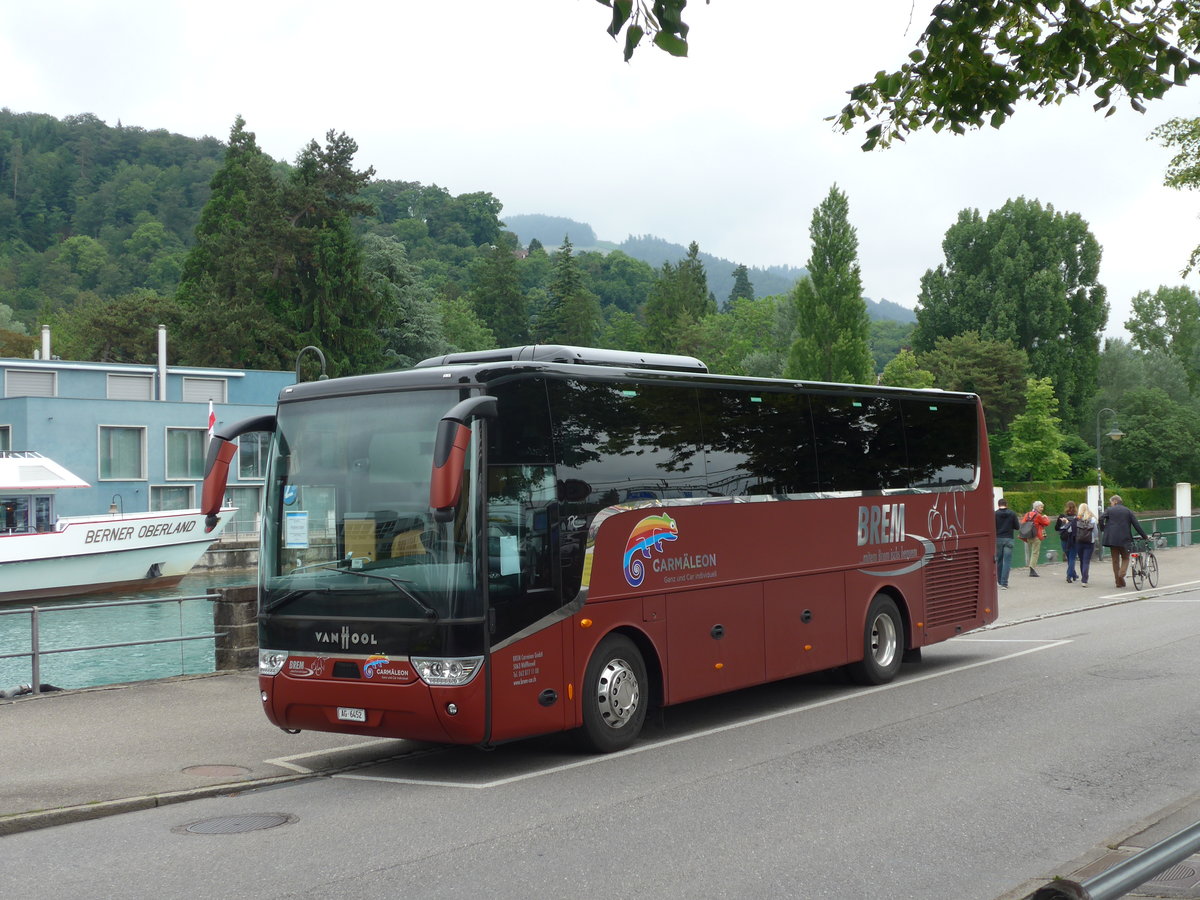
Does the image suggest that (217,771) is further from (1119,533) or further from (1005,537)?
(1119,533)

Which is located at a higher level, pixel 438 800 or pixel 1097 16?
pixel 1097 16

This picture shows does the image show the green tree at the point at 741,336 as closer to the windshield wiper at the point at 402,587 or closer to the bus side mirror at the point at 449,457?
the windshield wiper at the point at 402,587

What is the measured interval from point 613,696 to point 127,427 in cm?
5166

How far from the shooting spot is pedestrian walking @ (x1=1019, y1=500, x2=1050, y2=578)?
2969 centimetres

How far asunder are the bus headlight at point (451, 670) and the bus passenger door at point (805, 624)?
4.14 metres

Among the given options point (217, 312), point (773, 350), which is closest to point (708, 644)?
point (217, 312)

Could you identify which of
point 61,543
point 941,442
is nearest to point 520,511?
point 941,442

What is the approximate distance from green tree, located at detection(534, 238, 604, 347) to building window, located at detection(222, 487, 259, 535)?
192ft

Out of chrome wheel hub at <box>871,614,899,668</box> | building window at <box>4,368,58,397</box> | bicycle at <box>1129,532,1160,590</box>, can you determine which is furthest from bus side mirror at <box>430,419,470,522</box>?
building window at <box>4,368,58,397</box>

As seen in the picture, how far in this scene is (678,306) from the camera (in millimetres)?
127500

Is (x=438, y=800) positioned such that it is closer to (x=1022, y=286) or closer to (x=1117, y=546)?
(x=1117, y=546)

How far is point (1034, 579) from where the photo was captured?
29.5 m

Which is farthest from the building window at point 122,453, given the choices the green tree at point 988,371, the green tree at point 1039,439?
the green tree at point 1039,439

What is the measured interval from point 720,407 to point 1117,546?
17963 mm
